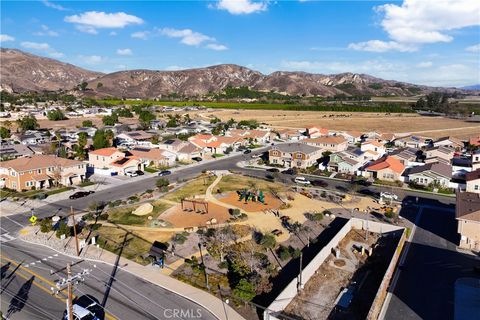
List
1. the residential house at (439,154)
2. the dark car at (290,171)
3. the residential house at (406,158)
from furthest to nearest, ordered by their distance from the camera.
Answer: the residential house at (439,154)
the residential house at (406,158)
the dark car at (290,171)

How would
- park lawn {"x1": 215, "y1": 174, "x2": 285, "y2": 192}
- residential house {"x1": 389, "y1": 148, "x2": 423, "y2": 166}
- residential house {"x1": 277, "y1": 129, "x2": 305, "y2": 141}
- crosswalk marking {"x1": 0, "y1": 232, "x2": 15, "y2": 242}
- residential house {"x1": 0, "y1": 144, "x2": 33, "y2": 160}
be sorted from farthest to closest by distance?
residential house {"x1": 277, "y1": 129, "x2": 305, "y2": 141}
residential house {"x1": 0, "y1": 144, "x2": 33, "y2": 160}
residential house {"x1": 389, "y1": 148, "x2": 423, "y2": 166}
park lawn {"x1": 215, "y1": 174, "x2": 285, "y2": 192}
crosswalk marking {"x1": 0, "y1": 232, "x2": 15, "y2": 242}

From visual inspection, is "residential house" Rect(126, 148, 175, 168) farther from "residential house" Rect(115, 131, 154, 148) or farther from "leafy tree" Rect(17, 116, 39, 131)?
"leafy tree" Rect(17, 116, 39, 131)

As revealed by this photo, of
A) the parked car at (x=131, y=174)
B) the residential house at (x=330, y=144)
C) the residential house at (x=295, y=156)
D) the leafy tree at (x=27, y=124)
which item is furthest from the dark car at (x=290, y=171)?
the leafy tree at (x=27, y=124)

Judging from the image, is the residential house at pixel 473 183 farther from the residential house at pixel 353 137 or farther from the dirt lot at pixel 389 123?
the dirt lot at pixel 389 123

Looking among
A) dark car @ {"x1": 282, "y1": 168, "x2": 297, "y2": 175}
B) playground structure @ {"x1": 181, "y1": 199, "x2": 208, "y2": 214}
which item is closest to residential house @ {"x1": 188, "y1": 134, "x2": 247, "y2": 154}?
dark car @ {"x1": 282, "y1": 168, "x2": 297, "y2": 175}

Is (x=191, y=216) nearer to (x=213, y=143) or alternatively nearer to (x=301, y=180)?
(x=301, y=180)

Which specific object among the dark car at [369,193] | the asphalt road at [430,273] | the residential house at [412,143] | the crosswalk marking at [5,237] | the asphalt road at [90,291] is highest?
the residential house at [412,143]
